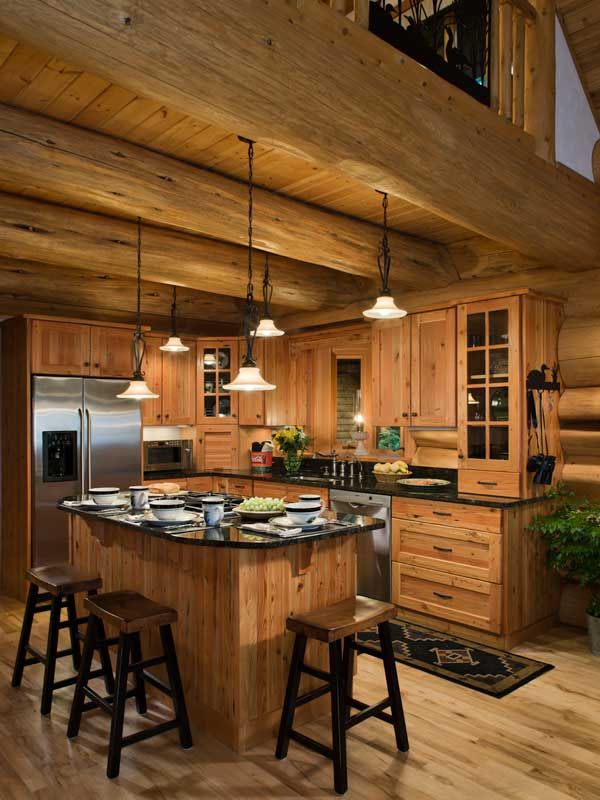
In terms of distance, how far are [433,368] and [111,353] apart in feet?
9.30

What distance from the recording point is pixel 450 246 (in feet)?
17.1

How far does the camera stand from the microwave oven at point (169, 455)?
6.35 m

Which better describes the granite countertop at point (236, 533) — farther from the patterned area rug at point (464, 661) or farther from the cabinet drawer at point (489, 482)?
the cabinet drawer at point (489, 482)

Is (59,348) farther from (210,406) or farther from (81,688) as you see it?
(81,688)

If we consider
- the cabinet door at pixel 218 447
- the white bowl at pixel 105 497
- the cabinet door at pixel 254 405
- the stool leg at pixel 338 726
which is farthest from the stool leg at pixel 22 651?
the cabinet door at pixel 254 405

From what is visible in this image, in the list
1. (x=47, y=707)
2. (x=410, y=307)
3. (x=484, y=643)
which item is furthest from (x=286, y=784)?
(x=410, y=307)

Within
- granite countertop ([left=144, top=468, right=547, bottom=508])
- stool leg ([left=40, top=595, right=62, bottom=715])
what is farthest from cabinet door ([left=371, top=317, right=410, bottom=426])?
stool leg ([left=40, top=595, right=62, bottom=715])

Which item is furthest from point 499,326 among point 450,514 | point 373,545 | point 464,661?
point 464,661

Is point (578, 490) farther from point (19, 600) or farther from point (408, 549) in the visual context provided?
point (19, 600)

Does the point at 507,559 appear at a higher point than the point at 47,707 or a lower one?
higher

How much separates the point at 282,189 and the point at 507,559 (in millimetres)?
2796

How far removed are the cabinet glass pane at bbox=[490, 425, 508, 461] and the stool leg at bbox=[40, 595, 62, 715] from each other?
2.94 metres

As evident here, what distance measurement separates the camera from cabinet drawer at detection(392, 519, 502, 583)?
13.7 ft

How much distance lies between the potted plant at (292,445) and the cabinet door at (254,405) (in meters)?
0.52
